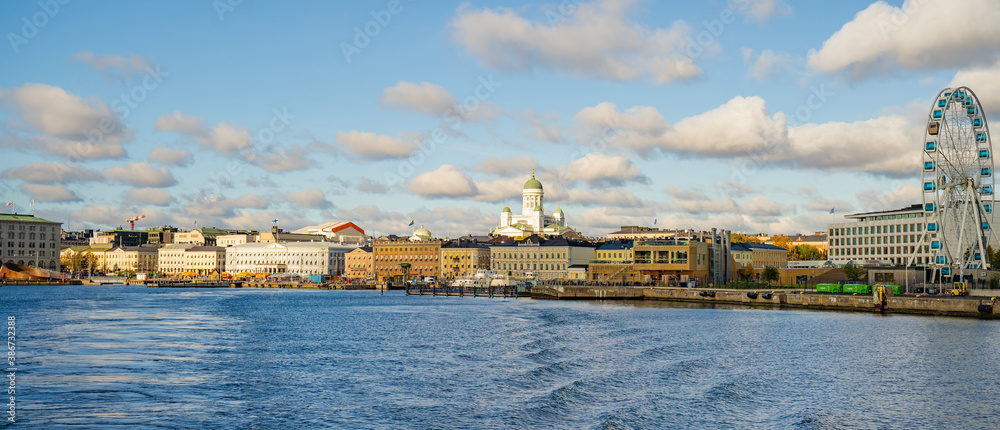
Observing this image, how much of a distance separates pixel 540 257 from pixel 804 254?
59401 mm

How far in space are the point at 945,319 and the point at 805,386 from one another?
36.8 metres

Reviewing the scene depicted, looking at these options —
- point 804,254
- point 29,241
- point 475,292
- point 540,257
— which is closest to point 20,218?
point 29,241

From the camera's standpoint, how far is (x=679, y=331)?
182 feet

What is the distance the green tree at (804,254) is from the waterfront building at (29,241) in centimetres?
15434

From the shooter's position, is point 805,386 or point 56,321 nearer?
point 805,386

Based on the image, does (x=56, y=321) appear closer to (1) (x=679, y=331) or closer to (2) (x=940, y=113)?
(1) (x=679, y=331)

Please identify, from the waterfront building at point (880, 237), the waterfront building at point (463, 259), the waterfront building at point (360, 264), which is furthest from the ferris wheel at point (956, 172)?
the waterfront building at point (360, 264)

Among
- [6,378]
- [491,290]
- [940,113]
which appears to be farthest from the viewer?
[491,290]

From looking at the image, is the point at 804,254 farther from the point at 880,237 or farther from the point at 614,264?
the point at 614,264

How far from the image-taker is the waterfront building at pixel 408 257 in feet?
579

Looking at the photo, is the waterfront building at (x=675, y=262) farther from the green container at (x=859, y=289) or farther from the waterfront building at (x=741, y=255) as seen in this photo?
the green container at (x=859, y=289)

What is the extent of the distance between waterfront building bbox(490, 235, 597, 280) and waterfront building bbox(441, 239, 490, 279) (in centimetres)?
657

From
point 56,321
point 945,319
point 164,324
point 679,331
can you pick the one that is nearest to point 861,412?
point 679,331

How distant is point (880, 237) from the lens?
14700 cm
